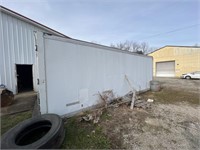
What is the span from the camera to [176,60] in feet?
66.4

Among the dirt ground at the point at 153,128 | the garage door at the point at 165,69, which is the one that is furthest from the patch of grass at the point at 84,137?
the garage door at the point at 165,69

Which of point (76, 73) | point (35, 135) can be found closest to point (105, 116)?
point (76, 73)

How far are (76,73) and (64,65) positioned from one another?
0.52m

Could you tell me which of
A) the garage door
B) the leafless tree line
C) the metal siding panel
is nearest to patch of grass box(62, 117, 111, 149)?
the metal siding panel

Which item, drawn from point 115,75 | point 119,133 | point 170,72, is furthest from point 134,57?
point 170,72

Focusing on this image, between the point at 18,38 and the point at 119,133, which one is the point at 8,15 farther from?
the point at 119,133

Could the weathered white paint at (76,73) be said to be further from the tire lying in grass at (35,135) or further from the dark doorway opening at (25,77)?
the dark doorway opening at (25,77)

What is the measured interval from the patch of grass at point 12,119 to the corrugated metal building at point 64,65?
33.0 inches

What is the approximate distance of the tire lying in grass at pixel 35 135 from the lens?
211 cm

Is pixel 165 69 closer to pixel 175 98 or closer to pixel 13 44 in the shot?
pixel 175 98

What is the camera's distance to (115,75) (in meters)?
5.77

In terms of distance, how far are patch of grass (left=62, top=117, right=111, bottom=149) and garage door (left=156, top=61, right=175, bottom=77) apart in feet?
74.0

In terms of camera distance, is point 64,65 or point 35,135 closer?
point 35,135

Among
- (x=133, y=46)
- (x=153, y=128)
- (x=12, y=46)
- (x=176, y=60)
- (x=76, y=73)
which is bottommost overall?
(x=153, y=128)
